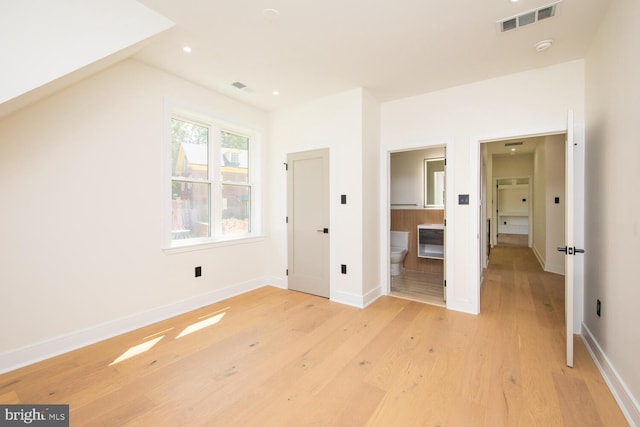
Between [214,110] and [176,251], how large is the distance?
6.20 ft

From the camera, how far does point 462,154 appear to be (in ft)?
11.2

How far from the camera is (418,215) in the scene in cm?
523

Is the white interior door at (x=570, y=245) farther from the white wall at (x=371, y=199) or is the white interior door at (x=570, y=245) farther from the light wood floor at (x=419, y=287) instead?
the white wall at (x=371, y=199)

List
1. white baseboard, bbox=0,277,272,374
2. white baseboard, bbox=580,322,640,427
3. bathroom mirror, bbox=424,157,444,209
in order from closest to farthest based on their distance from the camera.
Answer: white baseboard, bbox=580,322,640,427
white baseboard, bbox=0,277,272,374
bathroom mirror, bbox=424,157,444,209

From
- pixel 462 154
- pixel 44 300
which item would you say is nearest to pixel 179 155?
pixel 44 300

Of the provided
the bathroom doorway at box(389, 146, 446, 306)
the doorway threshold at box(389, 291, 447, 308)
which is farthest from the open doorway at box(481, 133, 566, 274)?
the doorway threshold at box(389, 291, 447, 308)

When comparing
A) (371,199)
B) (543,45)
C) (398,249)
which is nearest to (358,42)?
(543,45)

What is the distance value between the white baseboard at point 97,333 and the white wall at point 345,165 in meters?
1.69

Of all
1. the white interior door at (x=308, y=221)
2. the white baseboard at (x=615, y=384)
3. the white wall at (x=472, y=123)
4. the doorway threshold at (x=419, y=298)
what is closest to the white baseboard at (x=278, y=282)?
the white interior door at (x=308, y=221)

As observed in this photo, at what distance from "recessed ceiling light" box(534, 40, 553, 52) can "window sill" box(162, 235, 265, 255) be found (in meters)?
3.99

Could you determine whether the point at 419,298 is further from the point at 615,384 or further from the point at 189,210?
the point at 189,210

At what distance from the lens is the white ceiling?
212 centimetres

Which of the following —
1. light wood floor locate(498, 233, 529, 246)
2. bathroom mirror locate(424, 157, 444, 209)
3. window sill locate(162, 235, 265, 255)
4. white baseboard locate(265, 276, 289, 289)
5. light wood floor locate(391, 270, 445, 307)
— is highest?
bathroom mirror locate(424, 157, 444, 209)

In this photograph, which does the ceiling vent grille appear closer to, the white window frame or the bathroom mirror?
the bathroom mirror
